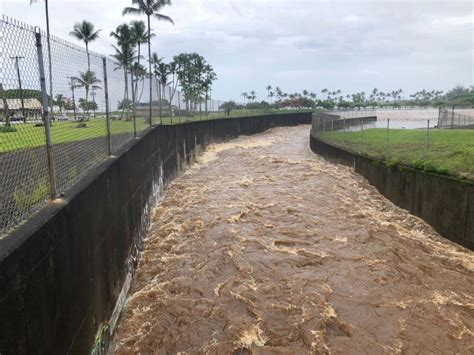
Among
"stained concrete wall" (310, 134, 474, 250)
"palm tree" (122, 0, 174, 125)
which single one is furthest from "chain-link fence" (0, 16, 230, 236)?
"palm tree" (122, 0, 174, 125)

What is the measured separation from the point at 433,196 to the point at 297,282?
17.5ft

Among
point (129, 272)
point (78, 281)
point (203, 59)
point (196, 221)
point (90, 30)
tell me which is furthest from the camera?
point (203, 59)

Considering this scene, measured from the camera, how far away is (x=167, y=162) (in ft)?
54.5

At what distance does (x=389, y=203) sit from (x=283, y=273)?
6605 millimetres

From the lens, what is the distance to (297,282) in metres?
7.99

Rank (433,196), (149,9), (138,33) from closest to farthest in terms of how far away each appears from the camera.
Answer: (433,196) → (149,9) → (138,33)

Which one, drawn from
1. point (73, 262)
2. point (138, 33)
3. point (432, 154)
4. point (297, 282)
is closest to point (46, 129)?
point (73, 262)

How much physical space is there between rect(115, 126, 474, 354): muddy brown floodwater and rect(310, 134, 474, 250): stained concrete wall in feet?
0.93

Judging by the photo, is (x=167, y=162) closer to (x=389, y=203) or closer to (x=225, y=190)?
(x=225, y=190)

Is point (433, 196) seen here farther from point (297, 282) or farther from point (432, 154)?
point (297, 282)

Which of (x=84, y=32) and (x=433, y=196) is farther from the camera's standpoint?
(x=84, y=32)

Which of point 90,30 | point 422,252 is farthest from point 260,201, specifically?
point 90,30

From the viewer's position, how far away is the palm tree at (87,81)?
627 cm

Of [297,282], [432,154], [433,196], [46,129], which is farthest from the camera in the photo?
[432,154]
